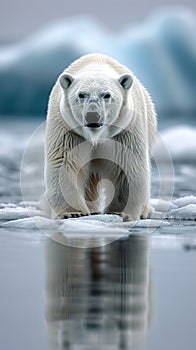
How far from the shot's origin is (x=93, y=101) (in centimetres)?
595

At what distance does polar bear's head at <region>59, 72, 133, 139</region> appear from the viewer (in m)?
A: 5.94

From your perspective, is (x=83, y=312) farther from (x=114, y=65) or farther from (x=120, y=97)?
(x=114, y=65)

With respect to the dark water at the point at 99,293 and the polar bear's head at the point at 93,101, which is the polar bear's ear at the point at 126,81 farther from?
the dark water at the point at 99,293

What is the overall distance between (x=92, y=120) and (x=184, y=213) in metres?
1.08

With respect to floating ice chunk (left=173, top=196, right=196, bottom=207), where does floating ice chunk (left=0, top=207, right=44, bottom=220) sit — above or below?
below

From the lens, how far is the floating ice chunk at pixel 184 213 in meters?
6.55

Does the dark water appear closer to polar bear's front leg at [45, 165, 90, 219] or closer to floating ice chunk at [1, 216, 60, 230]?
floating ice chunk at [1, 216, 60, 230]

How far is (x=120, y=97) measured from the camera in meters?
6.17

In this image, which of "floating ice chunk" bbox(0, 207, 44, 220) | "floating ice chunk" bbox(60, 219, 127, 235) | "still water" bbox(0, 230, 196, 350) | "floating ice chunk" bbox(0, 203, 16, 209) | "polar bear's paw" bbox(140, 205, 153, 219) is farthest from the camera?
"floating ice chunk" bbox(0, 203, 16, 209)

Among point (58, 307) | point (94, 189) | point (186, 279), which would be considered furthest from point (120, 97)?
point (58, 307)

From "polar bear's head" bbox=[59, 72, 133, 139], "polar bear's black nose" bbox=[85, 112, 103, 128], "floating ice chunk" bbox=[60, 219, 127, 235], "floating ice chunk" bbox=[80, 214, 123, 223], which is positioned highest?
"polar bear's head" bbox=[59, 72, 133, 139]

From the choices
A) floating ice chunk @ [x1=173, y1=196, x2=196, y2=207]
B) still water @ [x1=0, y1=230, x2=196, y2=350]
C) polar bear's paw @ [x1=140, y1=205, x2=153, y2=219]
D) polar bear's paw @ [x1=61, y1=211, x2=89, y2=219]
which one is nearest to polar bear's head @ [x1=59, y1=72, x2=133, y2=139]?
polar bear's paw @ [x1=61, y1=211, x2=89, y2=219]

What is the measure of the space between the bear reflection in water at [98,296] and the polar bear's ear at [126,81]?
122 centimetres

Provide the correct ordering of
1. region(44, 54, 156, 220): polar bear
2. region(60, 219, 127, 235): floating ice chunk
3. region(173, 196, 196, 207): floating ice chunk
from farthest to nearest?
region(173, 196, 196, 207): floating ice chunk < region(44, 54, 156, 220): polar bear < region(60, 219, 127, 235): floating ice chunk
